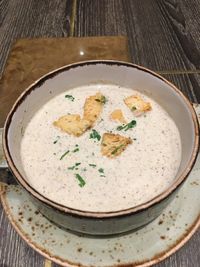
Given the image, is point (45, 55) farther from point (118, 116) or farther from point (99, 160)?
point (99, 160)

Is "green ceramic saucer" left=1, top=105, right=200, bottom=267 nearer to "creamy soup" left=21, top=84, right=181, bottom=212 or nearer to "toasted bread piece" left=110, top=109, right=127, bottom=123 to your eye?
"creamy soup" left=21, top=84, right=181, bottom=212

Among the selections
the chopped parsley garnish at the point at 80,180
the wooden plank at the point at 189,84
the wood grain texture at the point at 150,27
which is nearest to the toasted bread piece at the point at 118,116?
the chopped parsley garnish at the point at 80,180

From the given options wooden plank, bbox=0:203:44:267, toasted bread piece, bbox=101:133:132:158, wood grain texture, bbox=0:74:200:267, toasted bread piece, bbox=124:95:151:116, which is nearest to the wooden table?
toasted bread piece, bbox=124:95:151:116

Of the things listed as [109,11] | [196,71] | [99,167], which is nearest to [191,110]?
[99,167]

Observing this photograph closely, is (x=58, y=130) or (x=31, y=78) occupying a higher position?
(x=58, y=130)

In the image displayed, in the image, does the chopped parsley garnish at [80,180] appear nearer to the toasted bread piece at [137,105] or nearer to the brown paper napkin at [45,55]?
the toasted bread piece at [137,105]

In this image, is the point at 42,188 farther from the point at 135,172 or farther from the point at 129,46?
the point at 129,46
